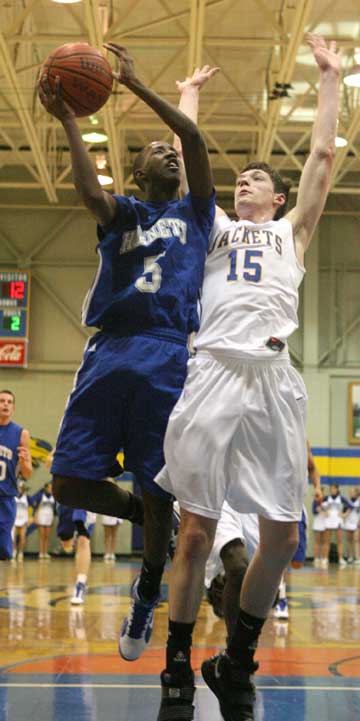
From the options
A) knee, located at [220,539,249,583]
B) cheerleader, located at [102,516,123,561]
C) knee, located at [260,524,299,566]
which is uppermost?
knee, located at [260,524,299,566]

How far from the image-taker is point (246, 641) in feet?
12.8

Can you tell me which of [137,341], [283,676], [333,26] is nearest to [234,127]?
[333,26]

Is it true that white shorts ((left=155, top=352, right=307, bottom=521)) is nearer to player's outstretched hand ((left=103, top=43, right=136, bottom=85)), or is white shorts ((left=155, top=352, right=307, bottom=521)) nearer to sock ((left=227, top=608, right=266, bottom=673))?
sock ((left=227, top=608, right=266, bottom=673))

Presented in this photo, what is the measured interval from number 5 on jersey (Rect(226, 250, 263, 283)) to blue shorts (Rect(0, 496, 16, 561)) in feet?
16.6

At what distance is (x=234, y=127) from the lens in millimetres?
17438

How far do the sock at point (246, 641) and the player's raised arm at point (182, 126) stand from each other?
1806 millimetres

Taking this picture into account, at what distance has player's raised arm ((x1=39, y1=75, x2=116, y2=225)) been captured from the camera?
3873mm

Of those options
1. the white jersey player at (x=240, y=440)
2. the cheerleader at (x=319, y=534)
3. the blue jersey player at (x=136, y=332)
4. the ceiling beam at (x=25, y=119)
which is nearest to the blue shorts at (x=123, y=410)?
the blue jersey player at (x=136, y=332)

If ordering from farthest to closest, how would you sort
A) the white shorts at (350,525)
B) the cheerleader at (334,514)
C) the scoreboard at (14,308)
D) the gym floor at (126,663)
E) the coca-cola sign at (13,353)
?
the coca-cola sign at (13,353) < the scoreboard at (14,308) < the white shorts at (350,525) < the cheerleader at (334,514) < the gym floor at (126,663)

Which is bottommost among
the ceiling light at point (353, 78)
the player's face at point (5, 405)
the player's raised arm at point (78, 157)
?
the player's face at point (5, 405)

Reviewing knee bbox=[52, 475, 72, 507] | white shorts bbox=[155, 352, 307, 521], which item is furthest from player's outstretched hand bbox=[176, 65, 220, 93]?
knee bbox=[52, 475, 72, 507]

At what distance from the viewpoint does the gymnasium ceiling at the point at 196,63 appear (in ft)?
45.4

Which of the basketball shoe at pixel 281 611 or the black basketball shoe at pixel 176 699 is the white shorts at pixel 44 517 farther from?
the black basketball shoe at pixel 176 699

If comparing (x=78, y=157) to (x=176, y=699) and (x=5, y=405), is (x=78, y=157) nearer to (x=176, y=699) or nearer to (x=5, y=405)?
(x=176, y=699)
